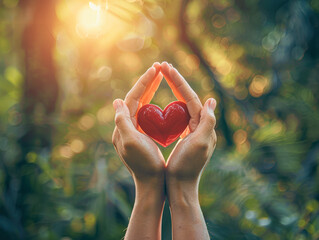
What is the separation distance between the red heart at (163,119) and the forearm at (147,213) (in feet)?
0.64

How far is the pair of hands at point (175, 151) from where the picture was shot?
1081mm

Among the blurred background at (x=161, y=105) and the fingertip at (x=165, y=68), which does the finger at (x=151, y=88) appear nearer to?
the fingertip at (x=165, y=68)

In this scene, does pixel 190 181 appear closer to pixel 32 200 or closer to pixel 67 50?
pixel 32 200

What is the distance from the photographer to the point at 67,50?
363 centimetres

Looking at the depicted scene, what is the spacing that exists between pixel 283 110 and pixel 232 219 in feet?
4.42

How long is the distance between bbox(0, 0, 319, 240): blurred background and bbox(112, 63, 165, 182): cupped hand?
1276mm

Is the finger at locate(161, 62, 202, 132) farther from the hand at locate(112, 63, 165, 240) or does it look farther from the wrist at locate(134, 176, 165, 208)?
the wrist at locate(134, 176, 165, 208)

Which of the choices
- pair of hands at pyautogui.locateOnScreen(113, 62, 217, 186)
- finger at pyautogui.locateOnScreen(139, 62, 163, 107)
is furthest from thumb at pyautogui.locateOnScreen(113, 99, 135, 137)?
finger at pyautogui.locateOnScreen(139, 62, 163, 107)

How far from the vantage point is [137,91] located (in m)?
1.19

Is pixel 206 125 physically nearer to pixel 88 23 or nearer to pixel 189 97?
pixel 189 97

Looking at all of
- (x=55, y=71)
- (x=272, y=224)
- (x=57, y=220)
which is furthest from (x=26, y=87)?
(x=272, y=224)

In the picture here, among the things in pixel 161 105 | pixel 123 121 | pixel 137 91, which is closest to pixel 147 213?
pixel 123 121

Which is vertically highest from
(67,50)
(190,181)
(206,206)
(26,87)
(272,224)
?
(67,50)

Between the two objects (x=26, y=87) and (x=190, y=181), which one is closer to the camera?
(x=190, y=181)
